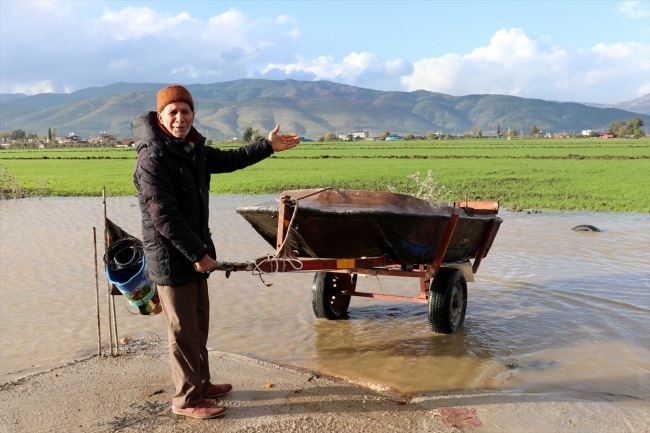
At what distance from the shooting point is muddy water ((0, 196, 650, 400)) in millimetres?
5242

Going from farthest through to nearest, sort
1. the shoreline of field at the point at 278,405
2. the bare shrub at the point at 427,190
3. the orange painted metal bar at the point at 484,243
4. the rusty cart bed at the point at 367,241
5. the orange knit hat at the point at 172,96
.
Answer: the bare shrub at the point at 427,190, the orange painted metal bar at the point at 484,243, the rusty cart bed at the point at 367,241, the shoreline of field at the point at 278,405, the orange knit hat at the point at 172,96

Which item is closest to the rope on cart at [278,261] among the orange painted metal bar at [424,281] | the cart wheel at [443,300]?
the orange painted metal bar at [424,281]

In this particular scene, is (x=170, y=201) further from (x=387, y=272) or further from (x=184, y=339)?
(x=387, y=272)

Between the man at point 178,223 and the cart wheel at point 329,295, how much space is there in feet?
8.47

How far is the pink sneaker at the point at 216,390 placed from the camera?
423 centimetres

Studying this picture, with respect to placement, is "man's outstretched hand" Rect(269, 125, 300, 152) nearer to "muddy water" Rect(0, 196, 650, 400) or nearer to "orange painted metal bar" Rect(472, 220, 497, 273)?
"muddy water" Rect(0, 196, 650, 400)

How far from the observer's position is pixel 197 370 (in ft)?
13.0

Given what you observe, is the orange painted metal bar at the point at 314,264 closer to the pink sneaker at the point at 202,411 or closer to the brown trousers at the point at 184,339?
the brown trousers at the point at 184,339

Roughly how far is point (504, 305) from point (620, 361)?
6.72 feet

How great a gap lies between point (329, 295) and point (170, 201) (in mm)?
3281

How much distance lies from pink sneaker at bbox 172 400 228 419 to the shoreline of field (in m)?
0.04

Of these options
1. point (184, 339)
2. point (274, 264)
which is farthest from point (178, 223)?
point (274, 264)

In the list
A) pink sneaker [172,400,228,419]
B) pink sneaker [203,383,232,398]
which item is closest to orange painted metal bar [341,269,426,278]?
pink sneaker [203,383,232,398]

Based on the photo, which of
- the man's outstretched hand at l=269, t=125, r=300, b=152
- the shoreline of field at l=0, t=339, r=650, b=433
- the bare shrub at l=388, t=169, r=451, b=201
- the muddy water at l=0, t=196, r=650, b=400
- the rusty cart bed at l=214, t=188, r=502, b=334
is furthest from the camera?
the bare shrub at l=388, t=169, r=451, b=201
